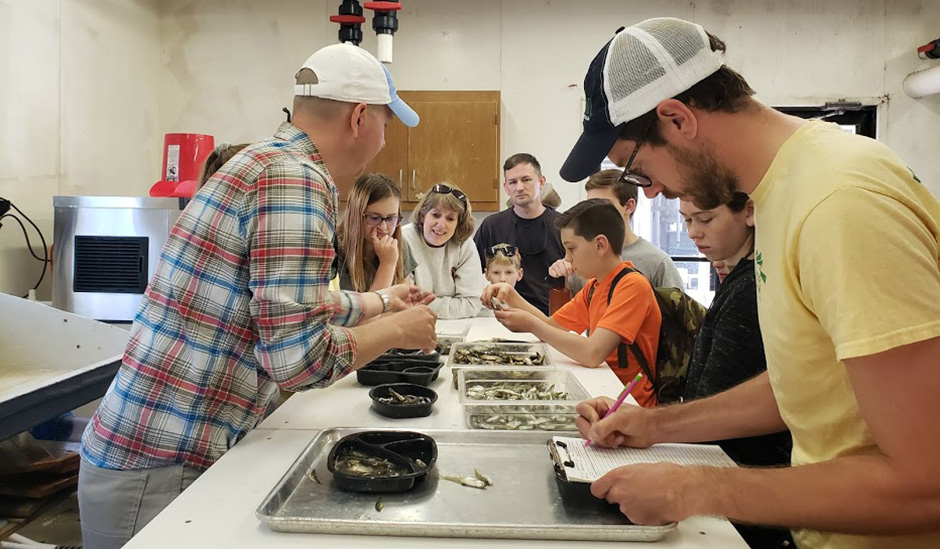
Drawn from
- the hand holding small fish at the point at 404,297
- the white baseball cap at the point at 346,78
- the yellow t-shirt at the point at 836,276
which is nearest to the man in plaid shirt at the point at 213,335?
the white baseball cap at the point at 346,78

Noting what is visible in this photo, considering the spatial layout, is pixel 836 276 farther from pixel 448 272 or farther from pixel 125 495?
pixel 448 272

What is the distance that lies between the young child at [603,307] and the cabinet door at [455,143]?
2.32 meters

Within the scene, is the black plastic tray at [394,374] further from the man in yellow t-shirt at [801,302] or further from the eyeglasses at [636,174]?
the eyeglasses at [636,174]

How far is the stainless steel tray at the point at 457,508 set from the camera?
101 cm

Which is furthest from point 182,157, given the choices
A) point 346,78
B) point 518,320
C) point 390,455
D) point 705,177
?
point 705,177

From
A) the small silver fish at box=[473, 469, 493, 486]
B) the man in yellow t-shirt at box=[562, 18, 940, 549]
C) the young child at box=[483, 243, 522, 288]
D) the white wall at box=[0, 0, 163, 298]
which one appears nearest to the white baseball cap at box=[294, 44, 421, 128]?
the man in yellow t-shirt at box=[562, 18, 940, 549]

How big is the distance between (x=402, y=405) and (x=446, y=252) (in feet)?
6.58

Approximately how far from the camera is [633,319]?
2.28m

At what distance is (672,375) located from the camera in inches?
92.9

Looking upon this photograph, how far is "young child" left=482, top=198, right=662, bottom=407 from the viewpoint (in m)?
Result: 2.26

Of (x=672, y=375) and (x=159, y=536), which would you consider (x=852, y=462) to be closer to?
(x=159, y=536)

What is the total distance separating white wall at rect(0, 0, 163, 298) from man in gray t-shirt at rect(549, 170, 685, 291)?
111 inches

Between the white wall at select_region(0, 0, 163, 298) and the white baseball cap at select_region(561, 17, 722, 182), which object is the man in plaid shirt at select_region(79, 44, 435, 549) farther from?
the white wall at select_region(0, 0, 163, 298)

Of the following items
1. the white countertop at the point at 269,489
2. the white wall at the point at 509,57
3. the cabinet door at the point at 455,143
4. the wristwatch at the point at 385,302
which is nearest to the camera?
the white countertop at the point at 269,489
